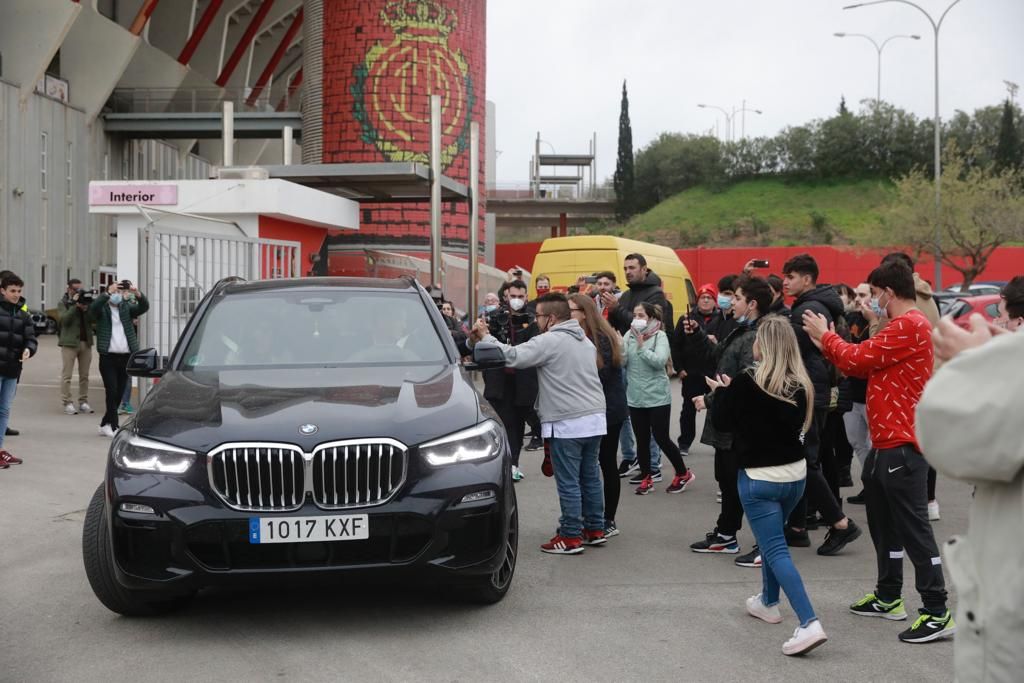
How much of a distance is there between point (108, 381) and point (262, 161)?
58928 millimetres

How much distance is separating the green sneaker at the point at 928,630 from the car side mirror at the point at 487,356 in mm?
2556

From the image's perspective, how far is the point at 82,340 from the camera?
15734 millimetres

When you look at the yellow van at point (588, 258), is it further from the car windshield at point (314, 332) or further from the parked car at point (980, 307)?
the car windshield at point (314, 332)

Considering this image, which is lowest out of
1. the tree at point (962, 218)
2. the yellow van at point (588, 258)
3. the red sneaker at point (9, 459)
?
the red sneaker at point (9, 459)

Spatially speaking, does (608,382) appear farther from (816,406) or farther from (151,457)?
(151,457)

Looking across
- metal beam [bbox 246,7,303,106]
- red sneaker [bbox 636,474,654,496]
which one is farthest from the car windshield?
Result: metal beam [bbox 246,7,303,106]

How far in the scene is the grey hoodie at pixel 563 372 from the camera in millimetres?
7117

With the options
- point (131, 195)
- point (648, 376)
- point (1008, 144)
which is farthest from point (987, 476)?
point (1008, 144)

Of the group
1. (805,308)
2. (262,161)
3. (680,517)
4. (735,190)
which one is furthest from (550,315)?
(735,190)

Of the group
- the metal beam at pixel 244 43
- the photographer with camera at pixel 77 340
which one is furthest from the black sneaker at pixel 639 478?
the metal beam at pixel 244 43

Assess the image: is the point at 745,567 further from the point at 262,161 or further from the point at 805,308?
the point at 262,161

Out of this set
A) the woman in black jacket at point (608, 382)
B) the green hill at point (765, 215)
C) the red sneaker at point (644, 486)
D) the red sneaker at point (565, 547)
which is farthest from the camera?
the green hill at point (765, 215)

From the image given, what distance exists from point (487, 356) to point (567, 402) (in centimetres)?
73

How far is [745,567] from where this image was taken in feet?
23.1
